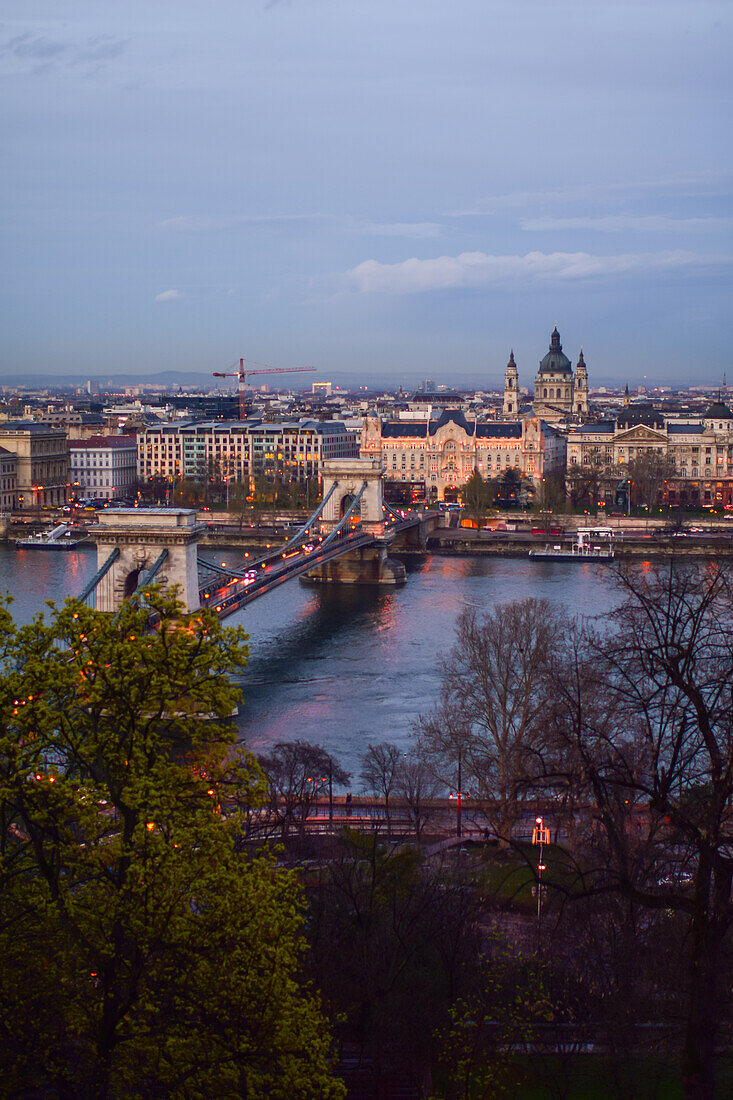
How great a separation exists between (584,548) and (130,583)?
2009 centimetres

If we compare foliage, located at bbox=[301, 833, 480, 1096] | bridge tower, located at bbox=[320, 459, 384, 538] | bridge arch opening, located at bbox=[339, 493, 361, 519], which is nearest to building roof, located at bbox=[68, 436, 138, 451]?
bridge arch opening, located at bbox=[339, 493, 361, 519]

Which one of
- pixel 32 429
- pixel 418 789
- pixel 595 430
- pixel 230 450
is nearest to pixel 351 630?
pixel 418 789

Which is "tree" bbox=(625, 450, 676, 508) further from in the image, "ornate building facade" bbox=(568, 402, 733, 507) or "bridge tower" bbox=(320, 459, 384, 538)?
"bridge tower" bbox=(320, 459, 384, 538)

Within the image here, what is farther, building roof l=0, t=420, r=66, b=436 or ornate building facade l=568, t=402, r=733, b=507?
ornate building facade l=568, t=402, r=733, b=507

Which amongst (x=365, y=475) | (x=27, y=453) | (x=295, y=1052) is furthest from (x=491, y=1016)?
(x=27, y=453)

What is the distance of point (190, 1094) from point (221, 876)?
2.68 ft

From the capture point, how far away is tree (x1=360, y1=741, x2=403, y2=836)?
12.9 m

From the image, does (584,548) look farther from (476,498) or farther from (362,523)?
(476,498)

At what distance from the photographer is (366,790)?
13.9 metres

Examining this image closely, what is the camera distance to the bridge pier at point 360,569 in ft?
108

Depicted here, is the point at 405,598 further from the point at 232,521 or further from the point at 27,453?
the point at 27,453

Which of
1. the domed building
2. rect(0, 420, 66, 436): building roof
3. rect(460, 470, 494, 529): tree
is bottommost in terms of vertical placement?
rect(460, 470, 494, 529): tree

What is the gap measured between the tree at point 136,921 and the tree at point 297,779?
463 cm

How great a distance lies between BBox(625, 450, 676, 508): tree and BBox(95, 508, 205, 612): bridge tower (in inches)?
1171
